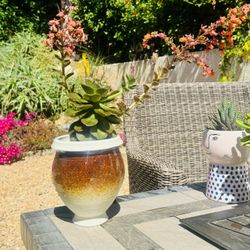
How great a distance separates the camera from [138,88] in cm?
237

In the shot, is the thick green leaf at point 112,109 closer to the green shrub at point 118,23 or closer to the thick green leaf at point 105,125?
the thick green leaf at point 105,125

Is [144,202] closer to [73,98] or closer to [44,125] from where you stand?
[73,98]

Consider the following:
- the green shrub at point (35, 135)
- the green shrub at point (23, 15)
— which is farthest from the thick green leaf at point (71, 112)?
the green shrub at point (23, 15)

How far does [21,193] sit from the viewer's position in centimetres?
373

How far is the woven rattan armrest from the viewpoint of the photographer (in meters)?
1.80

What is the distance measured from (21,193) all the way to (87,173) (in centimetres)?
267

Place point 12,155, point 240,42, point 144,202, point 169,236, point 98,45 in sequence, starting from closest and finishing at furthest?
point 169,236 → point 144,202 → point 12,155 → point 240,42 → point 98,45

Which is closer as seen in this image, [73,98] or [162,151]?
[73,98]

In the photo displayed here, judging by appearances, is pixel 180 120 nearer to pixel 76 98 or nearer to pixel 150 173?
pixel 150 173

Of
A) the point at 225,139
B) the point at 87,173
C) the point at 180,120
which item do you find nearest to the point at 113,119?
the point at 87,173

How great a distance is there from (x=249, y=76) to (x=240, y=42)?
0.55 meters

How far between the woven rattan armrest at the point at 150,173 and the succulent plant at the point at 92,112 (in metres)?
0.60

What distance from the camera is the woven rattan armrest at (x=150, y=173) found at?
1803 millimetres

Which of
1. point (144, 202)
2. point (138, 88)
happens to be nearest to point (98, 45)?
point (138, 88)
